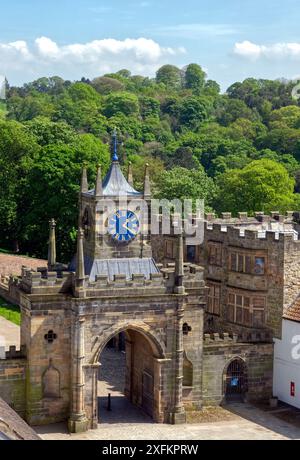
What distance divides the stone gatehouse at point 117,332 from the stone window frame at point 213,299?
5851 mm

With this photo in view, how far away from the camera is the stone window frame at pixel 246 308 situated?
160ft

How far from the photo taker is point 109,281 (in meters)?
41.4

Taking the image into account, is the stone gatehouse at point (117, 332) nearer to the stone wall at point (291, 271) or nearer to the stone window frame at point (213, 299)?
the stone wall at point (291, 271)

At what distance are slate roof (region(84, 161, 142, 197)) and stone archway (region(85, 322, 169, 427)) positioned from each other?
Result: 21.3 feet

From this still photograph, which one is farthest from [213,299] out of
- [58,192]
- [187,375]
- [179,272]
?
[58,192]

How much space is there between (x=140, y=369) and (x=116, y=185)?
31.0 feet

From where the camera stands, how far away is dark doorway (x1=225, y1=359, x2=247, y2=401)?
46.4 meters

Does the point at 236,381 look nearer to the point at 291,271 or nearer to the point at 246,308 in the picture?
the point at 246,308

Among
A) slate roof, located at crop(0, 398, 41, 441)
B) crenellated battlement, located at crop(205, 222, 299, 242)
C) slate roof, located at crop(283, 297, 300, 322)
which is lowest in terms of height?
slate roof, located at crop(0, 398, 41, 441)

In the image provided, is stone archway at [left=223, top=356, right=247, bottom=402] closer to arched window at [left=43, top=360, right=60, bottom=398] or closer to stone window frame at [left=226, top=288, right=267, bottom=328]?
stone window frame at [left=226, top=288, right=267, bottom=328]

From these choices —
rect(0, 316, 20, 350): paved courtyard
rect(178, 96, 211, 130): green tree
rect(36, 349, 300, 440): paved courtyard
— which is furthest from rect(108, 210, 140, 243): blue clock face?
rect(178, 96, 211, 130): green tree

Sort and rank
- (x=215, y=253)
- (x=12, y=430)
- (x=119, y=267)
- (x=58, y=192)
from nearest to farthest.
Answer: (x=12, y=430)
(x=119, y=267)
(x=215, y=253)
(x=58, y=192)

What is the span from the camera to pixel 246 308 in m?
49.6
